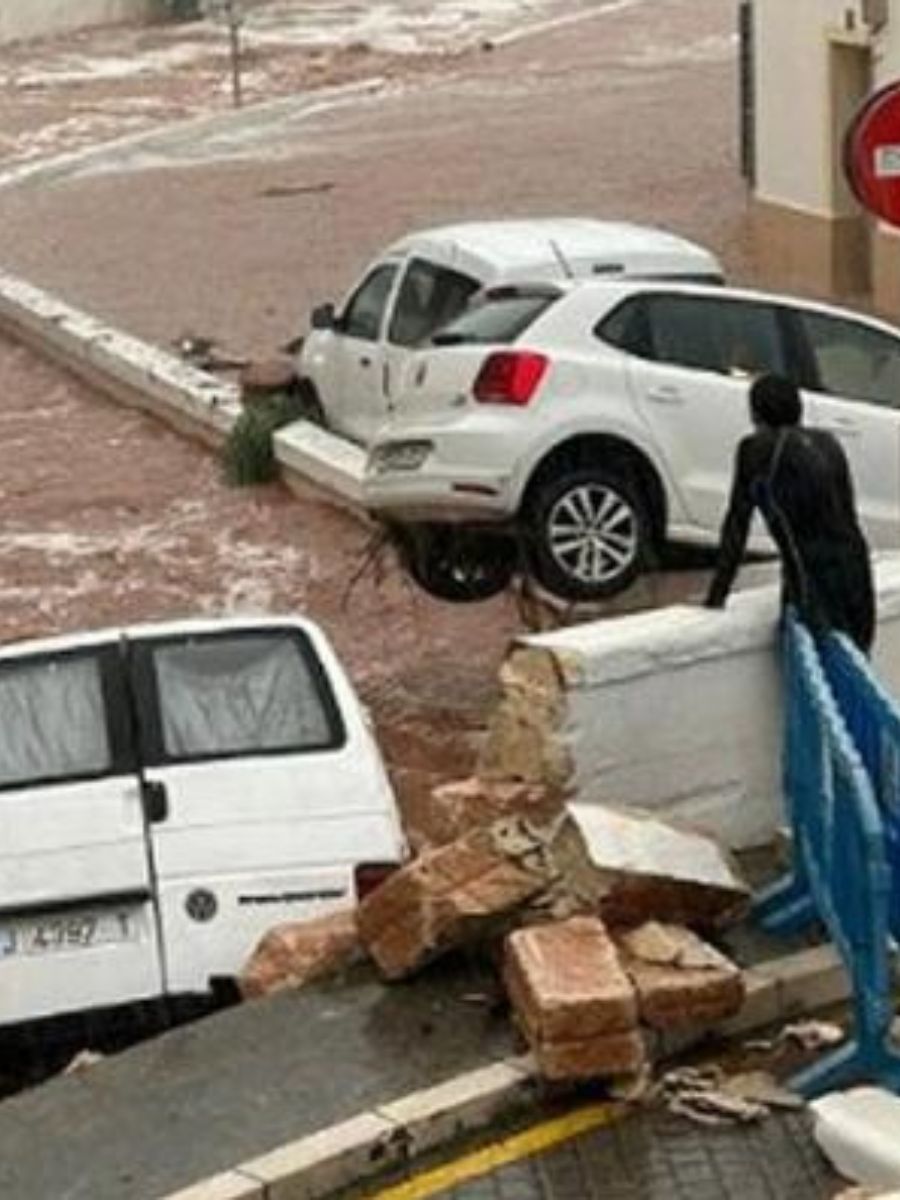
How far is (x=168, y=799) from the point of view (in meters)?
11.3

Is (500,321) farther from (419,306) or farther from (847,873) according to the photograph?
(847,873)

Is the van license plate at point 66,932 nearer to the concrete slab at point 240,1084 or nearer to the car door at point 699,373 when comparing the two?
the concrete slab at point 240,1084

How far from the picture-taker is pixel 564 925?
961 centimetres

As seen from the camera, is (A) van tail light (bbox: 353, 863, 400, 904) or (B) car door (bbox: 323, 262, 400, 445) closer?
(A) van tail light (bbox: 353, 863, 400, 904)

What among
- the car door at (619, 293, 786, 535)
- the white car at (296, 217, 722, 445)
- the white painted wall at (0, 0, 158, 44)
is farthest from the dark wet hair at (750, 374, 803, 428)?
the white painted wall at (0, 0, 158, 44)

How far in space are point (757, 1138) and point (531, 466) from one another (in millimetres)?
8259

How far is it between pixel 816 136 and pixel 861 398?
37.8ft

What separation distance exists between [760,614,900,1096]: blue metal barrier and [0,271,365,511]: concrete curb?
10.6 m

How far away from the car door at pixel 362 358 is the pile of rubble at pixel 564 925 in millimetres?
10589

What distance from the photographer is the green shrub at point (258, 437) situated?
2312 centimetres

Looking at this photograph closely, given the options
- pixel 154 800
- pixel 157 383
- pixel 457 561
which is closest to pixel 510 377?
pixel 457 561

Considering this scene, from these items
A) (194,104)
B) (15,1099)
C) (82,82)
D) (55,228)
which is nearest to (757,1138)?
(15,1099)

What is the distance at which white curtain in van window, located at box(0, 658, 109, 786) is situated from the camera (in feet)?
38.3

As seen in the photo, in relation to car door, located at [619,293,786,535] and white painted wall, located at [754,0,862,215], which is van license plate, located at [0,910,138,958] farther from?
white painted wall, located at [754,0,862,215]
